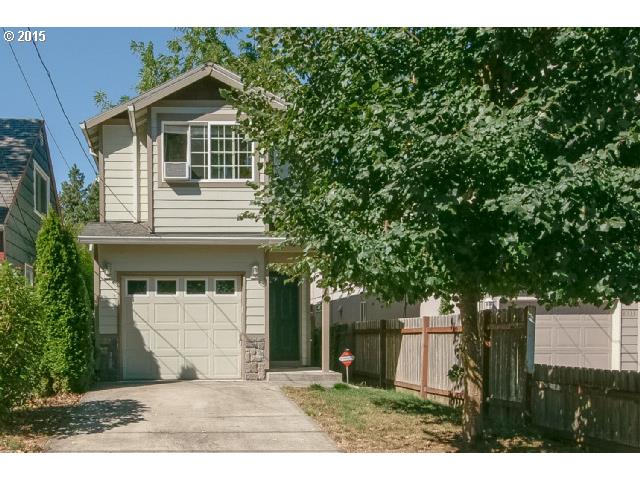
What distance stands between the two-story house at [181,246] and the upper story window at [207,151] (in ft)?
0.06

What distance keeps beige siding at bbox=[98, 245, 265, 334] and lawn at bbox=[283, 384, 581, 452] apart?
6.40ft

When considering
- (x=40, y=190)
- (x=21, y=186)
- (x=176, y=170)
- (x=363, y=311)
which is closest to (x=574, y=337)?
(x=176, y=170)

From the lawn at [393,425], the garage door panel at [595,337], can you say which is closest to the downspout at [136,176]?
the lawn at [393,425]

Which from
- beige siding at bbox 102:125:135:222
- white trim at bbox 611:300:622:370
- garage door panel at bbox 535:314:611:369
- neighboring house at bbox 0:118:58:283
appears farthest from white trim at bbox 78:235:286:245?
white trim at bbox 611:300:622:370

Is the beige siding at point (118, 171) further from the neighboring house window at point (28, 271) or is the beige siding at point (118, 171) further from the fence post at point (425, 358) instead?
the fence post at point (425, 358)

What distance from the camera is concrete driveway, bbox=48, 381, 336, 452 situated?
31.0 ft

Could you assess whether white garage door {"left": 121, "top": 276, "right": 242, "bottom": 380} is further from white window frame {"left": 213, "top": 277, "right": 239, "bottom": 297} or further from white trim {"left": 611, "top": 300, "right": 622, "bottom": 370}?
white trim {"left": 611, "top": 300, "right": 622, "bottom": 370}

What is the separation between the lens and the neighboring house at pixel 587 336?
14805 millimetres

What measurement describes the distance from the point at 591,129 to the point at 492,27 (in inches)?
54.4

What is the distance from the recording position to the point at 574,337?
15.0 metres

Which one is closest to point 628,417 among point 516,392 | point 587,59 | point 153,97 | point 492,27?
point 516,392

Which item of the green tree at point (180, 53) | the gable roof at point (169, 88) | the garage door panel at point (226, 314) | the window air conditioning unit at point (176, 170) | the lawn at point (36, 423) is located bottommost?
the lawn at point (36, 423)

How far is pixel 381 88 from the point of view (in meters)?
8.03

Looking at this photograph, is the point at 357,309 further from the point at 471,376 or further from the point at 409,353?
the point at 471,376
